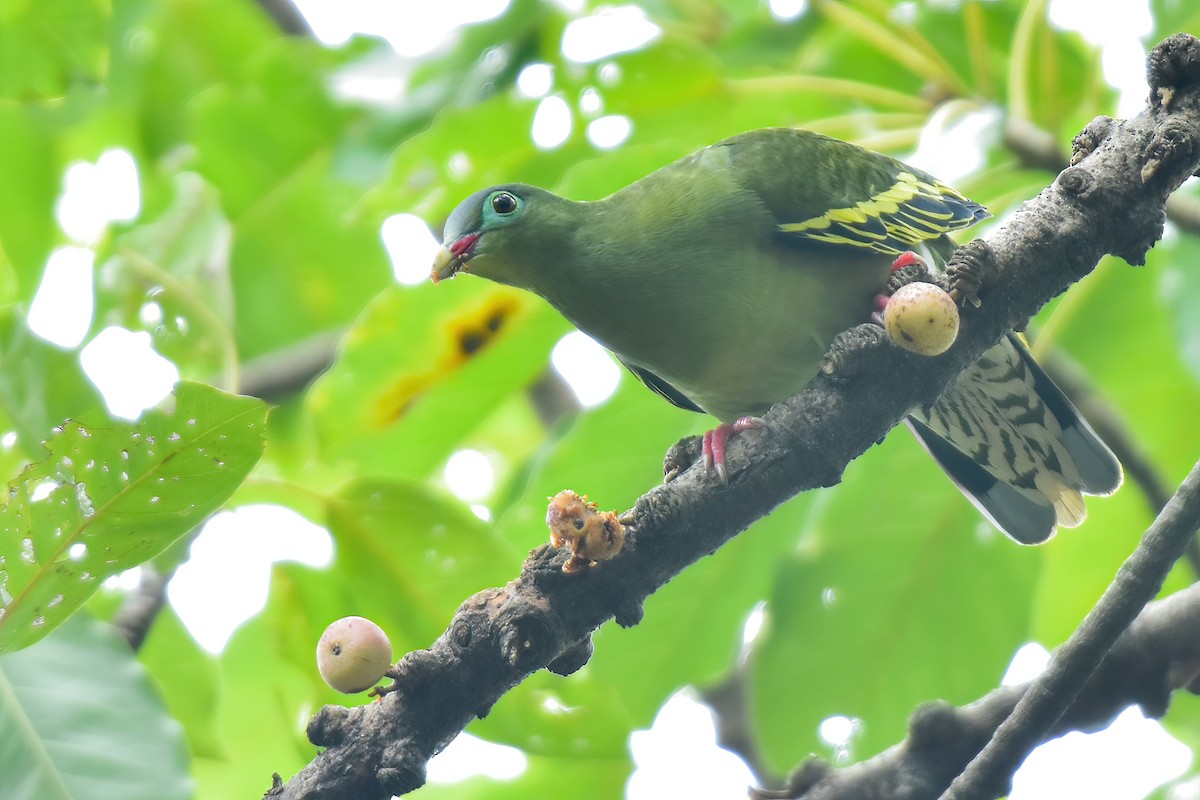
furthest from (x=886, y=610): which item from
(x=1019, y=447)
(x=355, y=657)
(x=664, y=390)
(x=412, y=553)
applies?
(x=355, y=657)

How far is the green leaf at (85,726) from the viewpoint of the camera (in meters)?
2.32

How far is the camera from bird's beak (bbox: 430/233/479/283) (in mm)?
3344

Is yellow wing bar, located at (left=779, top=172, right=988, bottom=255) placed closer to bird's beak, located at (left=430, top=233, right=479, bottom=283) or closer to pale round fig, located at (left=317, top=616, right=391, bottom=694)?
bird's beak, located at (left=430, top=233, right=479, bottom=283)

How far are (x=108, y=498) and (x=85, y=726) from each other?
655mm

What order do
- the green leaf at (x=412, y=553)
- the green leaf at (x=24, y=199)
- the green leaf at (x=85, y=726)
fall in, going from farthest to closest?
the green leaf at (x=24, y=199) → the green leaf at (x=412, y=553) → the green leaf at (x=85, y=726)

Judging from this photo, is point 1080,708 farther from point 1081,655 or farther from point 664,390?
point 664,390

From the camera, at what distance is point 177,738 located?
2.53m

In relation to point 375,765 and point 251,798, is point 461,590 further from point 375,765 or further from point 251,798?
point 375,765

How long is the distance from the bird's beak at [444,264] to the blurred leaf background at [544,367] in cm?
43

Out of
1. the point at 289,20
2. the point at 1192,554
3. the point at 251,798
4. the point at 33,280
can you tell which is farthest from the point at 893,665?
the point at 289,20

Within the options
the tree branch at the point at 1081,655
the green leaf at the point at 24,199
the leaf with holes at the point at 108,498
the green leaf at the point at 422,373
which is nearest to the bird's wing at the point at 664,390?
the green leaf at the point at 422,373

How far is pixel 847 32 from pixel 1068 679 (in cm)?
300

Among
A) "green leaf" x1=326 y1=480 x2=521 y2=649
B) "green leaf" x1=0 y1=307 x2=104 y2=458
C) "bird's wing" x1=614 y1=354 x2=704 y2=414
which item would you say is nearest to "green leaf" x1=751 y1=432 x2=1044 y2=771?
"bird's wing" x1=614 y1=354 x2=704 y2=414

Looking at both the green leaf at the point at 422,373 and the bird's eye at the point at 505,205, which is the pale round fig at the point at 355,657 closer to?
the bird's eye at the point at 505,205
